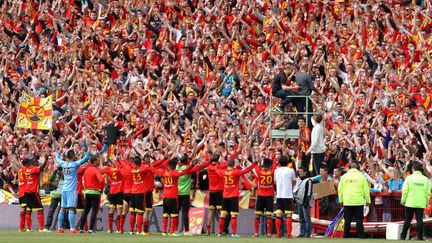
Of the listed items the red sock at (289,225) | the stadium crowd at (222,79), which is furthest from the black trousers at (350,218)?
the stadium crowd at (222,79)

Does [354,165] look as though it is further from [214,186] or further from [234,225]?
[214,186]

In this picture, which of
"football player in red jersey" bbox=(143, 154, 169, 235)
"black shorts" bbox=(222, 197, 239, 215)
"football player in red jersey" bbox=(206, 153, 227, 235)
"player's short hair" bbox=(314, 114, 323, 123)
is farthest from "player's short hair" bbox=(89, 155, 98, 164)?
"player's short hair" bbox=(314, 114, 323, 123)

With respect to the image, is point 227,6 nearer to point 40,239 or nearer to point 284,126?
point 284,126

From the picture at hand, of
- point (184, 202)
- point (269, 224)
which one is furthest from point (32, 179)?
point (269, 224)

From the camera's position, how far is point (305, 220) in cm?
3541

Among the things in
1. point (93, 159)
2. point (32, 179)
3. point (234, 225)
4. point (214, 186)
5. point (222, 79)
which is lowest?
point (234, 225)

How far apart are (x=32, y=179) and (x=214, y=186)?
4374 millimetres

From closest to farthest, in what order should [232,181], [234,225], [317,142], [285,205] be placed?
[285,205] < [234,225] < [232,181] < [317,142]

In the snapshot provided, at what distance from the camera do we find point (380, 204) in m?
35.6

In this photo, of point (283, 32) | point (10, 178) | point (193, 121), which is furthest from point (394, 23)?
point (10, 178)

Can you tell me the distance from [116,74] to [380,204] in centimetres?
1258

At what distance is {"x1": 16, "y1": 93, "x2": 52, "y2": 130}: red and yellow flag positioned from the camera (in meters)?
42.3

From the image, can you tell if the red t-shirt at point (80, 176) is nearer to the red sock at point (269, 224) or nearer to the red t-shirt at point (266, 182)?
the red t-shirt at point (266, 182)

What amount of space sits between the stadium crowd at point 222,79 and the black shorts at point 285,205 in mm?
1402
